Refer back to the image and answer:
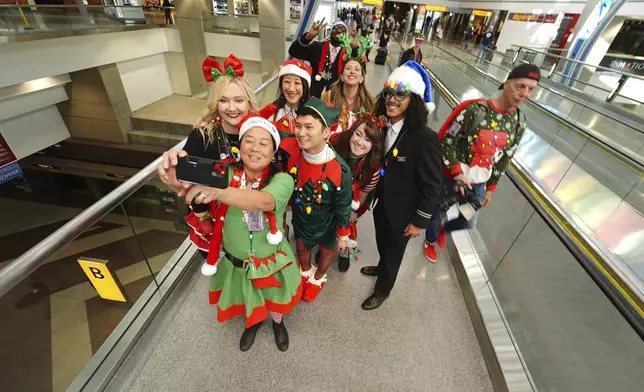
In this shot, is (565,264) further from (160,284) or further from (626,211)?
(626,211)

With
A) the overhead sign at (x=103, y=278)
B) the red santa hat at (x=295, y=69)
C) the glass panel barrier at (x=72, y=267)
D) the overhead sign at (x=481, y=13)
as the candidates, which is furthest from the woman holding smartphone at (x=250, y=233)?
the overhead sign at (x=481, y=13)

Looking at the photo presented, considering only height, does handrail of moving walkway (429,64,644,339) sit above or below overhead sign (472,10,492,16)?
below

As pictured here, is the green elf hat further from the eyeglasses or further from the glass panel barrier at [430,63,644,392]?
the glass panel barrier at [430,63,644,392]

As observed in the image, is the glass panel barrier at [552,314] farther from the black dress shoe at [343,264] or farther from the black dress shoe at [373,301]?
the black dress shoe at [343,264]

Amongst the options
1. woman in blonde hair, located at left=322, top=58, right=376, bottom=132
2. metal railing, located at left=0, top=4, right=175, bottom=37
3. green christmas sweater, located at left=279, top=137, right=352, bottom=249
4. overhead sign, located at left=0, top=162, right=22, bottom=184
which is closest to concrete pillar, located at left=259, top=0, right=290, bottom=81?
metal railing, located at left=0, top=4, right=175, bottom=37

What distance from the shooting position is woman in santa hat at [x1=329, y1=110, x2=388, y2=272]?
179 cm

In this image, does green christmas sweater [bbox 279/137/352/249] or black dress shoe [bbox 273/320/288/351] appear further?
black dress shoe [bbox 273/320/288/351]

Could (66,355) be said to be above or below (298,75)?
below

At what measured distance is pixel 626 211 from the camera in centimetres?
411

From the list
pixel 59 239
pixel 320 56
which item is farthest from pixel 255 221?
pixel 320 56

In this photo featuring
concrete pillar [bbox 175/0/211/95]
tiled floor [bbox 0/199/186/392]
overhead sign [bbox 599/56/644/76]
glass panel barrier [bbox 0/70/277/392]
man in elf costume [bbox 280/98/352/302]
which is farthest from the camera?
concrete pillar [bbox 175/0/211/95]

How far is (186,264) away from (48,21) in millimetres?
9248

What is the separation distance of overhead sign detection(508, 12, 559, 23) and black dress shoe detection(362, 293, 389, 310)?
1986 centimetres

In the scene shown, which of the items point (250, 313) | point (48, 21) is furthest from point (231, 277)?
point (48, 21)
